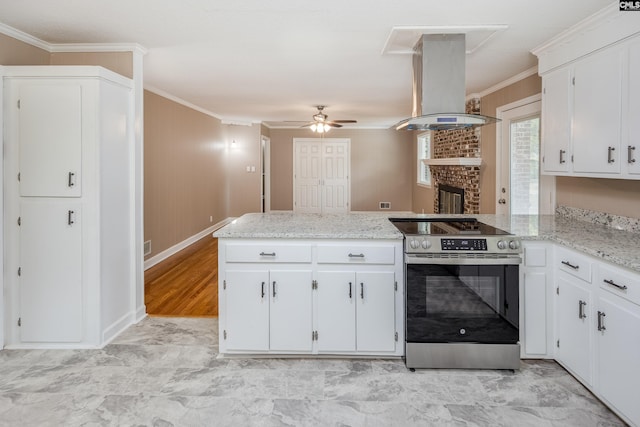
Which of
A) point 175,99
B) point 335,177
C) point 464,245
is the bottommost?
point 464,245

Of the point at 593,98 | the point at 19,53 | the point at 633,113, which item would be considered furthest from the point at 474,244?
the point at 19,53

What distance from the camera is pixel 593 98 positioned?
2846mm

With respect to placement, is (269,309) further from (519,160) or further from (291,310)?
(519,160)

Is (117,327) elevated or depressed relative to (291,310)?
depressed

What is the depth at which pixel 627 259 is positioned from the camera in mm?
2082

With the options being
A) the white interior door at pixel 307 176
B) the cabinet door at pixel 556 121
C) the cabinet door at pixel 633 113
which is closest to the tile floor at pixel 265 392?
the cabinet door at pixel 633 113

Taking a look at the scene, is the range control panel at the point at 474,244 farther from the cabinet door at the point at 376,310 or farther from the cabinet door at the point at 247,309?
the cabinet door at the point at 247,309

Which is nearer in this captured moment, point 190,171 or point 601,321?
point 601,321

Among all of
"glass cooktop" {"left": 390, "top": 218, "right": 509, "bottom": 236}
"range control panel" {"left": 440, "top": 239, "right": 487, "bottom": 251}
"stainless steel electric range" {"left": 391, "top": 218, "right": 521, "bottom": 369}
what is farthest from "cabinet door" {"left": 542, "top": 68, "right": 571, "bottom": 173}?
"range control panel" {"left": 440, "top": 239, "right": 487, "bottom": 251}

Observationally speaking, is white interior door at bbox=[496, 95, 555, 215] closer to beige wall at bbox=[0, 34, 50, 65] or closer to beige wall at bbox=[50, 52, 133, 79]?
beige wall at bbox=[50, 52, 133, 79]

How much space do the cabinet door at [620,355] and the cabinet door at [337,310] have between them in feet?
4.52

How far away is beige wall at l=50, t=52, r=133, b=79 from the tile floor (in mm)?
2237

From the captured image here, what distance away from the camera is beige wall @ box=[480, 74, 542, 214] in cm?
484

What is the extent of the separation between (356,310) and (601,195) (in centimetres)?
208
